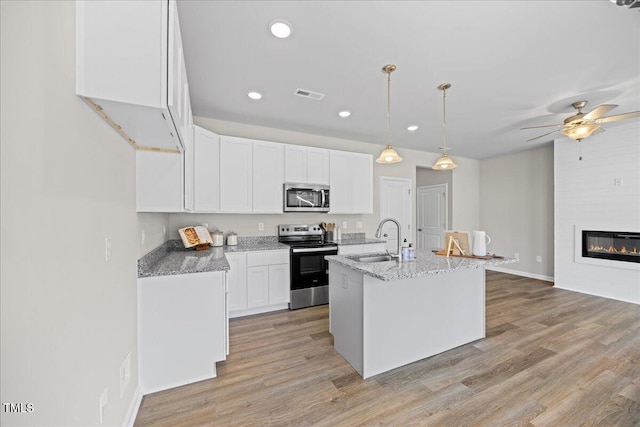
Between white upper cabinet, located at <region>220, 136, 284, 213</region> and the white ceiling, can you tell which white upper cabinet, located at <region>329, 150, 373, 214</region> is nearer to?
the white ceiling

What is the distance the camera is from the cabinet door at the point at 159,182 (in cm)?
204

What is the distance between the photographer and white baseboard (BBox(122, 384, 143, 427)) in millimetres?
1589

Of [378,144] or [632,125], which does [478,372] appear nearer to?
[378,144]

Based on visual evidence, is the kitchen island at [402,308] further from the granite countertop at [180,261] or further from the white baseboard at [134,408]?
the white baseboard at [134,408]

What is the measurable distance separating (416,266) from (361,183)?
8.52ft

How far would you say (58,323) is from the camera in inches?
36.9

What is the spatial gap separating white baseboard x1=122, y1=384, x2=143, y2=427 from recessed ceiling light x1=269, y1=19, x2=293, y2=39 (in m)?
2.78

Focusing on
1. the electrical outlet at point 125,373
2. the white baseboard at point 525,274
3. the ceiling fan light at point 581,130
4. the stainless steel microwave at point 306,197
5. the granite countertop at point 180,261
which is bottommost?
the white baseboard at point 525,274

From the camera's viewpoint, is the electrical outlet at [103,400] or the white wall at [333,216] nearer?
the electrical outlet at [103,400]

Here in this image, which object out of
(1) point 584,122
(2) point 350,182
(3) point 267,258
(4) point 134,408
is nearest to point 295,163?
(2) point 350,182

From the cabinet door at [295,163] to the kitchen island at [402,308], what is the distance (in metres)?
1.78

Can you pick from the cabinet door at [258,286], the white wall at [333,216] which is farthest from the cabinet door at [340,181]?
the cabinet door at [258,286]

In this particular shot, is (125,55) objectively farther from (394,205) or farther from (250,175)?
(394,205)

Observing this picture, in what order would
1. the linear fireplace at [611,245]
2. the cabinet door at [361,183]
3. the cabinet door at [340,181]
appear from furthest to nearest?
1. the cabinet door at [361,183]
2. the cabinet door at [340,181]
3. the linear fireplace at [611,245]
